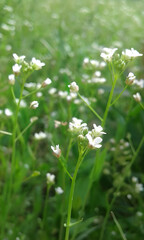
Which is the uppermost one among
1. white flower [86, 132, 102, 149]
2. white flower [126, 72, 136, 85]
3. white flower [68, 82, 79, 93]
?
white flower [68, 82, 79, 93]

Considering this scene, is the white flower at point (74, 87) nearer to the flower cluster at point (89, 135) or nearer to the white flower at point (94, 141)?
the flower cluster at point (89, 135)

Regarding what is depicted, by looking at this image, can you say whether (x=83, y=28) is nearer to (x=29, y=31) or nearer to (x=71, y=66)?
(x=29, y=31)

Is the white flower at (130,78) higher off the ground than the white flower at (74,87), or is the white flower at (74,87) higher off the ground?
the white flower at (74,87)

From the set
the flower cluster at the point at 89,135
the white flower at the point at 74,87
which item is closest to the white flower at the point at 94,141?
the flower cluster at the point at 89,135

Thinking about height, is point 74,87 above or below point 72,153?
below

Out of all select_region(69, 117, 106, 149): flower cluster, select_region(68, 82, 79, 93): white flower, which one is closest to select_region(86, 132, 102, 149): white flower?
select_region(69, 117, 106, 149): flower cluster

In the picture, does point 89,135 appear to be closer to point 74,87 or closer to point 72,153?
point 74,87

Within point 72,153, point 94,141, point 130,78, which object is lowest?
point 94,141

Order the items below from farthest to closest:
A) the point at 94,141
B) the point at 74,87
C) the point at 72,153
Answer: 1. the point at 72,153
2. the point at 74,87
3. the point at 94,141

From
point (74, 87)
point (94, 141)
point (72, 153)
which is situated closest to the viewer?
point (94, 141)

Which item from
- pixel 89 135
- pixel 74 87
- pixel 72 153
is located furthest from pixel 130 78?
pixel 72 153

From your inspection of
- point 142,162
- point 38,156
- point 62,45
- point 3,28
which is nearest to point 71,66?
→ point 62,45

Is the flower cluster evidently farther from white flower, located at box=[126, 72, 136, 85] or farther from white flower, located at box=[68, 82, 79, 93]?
white flower, located at box=[126, 72, 136, 85]
